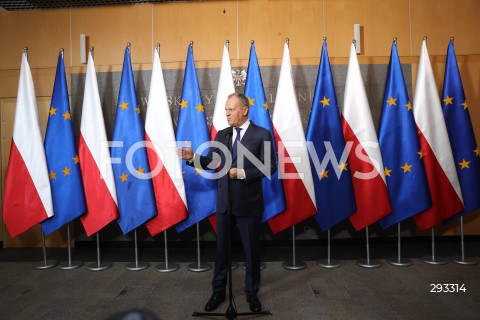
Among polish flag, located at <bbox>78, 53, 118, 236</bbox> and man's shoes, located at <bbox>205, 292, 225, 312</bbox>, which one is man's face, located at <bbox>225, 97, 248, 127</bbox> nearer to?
man's shoes, located at <bbox>205, 292, 225, 312</bbox>

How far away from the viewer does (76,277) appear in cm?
336

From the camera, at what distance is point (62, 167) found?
3539mm

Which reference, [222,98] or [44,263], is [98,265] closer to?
[44,263]

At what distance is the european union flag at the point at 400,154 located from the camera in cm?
350

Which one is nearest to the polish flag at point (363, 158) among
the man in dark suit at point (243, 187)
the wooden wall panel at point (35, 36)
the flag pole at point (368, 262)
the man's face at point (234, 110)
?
the flag pole at point (368, 262)

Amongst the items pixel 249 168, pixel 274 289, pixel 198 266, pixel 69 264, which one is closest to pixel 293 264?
pixel 274 289

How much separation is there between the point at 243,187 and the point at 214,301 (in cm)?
86

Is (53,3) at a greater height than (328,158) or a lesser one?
greater

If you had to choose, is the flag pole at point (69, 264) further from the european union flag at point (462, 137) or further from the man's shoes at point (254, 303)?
the european union flag at point (462, 137)

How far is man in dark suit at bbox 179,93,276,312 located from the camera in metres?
2.50

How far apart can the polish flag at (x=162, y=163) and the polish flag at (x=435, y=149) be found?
7.96ft

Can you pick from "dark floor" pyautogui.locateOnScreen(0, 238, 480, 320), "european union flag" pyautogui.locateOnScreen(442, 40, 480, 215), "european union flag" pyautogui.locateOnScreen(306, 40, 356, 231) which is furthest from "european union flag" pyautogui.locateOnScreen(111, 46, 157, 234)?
"european union flag" pyautogui.locateOnScreen(442, 40, 480, 215)

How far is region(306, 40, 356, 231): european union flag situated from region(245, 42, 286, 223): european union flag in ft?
1.27

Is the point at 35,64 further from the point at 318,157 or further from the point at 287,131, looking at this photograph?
the point at 318,157
